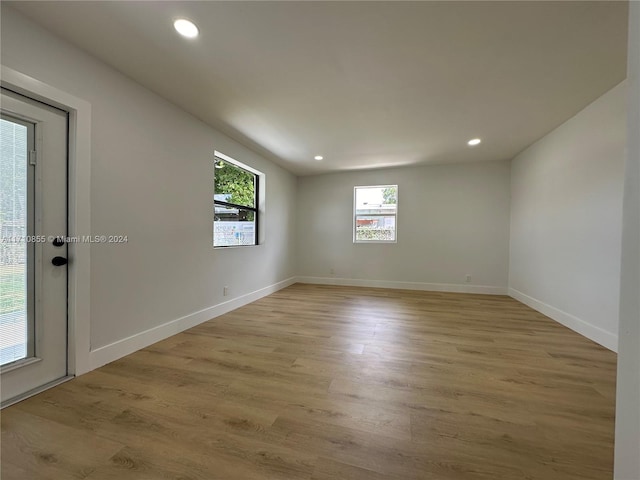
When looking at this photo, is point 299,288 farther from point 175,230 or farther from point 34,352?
point 34,352

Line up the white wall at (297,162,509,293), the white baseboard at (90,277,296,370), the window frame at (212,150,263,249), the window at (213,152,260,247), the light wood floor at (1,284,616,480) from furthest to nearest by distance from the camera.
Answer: the white wall at (297,162,509,293) < the window at (213,152,260,247) < the window frame at (212,150,263,249) < the white baseboard at (90,277,296,370) < the light wood floor at (1,284,616,480)

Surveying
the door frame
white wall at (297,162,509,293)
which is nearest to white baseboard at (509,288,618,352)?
white wall at (297,162,509,293)

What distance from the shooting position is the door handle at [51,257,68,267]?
6.12ft

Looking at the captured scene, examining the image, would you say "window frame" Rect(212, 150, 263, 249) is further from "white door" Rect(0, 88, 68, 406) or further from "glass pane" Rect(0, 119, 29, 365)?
"glass pane" Rect(0, 119, 29, 365)

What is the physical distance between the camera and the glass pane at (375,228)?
5566 mm

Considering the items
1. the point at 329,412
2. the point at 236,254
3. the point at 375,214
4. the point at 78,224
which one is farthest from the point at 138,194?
the point at 375,214

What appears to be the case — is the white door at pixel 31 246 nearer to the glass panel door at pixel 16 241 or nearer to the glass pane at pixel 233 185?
the glass panel door at pixel 16 241

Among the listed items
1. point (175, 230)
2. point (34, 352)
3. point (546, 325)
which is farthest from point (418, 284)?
point (34, 352)

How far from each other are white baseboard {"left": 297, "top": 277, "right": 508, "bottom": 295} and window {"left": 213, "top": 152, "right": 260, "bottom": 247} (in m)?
1.99

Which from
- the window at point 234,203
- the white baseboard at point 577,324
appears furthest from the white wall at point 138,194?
the white baseboard at point 577,324

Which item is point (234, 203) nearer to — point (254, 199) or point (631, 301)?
point (254, 199)

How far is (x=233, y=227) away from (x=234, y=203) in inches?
15.2

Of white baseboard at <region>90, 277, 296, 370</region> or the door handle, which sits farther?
white baseboard at <region>90, 277, 296, 370</region>

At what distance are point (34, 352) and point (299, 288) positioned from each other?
394cm
